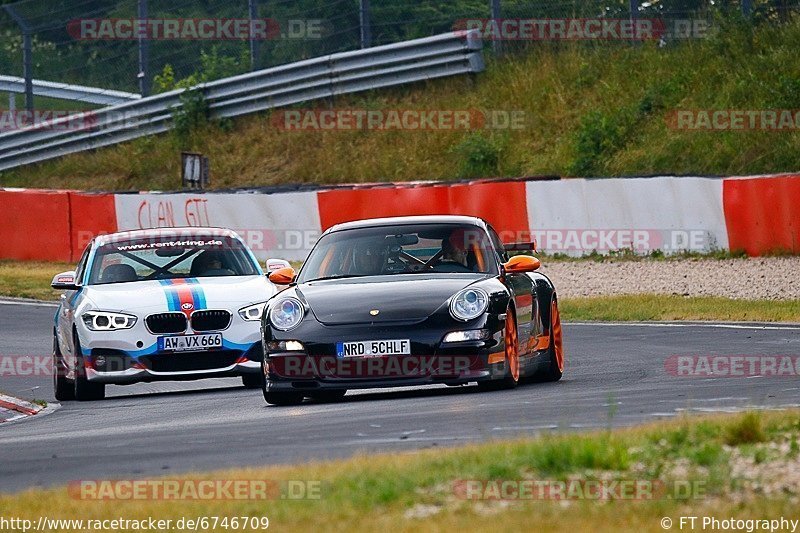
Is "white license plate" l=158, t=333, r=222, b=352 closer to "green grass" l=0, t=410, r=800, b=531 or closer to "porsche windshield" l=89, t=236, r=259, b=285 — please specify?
"porsche windshield" l=89, t=236, r=259, b=285

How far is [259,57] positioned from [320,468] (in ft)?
92.4

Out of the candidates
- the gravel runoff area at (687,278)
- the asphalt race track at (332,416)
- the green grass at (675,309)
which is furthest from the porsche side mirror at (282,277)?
the gravel runoff area at (687,278)

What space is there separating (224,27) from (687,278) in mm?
13442

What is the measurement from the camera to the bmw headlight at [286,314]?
11.6 metres

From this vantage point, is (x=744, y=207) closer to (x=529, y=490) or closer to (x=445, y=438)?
(x=445, y=438)

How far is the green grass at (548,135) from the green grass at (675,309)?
6.15 m

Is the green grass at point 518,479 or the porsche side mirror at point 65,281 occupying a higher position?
the porsche side mirror at point 65,281

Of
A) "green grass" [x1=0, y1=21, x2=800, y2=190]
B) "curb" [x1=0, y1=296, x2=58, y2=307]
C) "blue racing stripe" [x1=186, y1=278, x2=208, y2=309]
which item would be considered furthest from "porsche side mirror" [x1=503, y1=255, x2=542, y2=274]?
"green grass" [x1=0, y1=21, x2=800, y2=190]

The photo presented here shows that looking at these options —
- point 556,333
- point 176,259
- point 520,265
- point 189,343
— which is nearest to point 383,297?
point 520,265

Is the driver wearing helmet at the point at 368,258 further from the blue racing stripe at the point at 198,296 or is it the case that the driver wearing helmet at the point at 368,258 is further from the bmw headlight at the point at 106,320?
the bmw headlight at the point at 106,320

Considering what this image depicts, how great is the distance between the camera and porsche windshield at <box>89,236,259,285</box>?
591 inches

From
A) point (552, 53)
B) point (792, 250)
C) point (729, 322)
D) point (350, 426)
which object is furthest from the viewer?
point (552, 53)

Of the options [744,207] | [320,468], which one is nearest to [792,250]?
[744,207]

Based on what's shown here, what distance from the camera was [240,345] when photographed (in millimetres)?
13938
